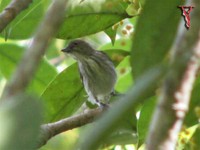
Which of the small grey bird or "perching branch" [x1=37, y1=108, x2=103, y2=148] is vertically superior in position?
"perching branch" [x1=37, y1=108, x2=103, y2=148]

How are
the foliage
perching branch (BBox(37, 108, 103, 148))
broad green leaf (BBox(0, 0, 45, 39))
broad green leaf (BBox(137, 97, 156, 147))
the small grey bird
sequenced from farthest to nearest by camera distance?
the small grey bird, broad green leaf (BBox(0, 0, 45, 39)), perching branch (BBox(37, 108, 103, 148)), broad green leaf (BBox(137, 97, 156, 147)), the foliage

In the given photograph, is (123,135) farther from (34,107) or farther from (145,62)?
(34,107)

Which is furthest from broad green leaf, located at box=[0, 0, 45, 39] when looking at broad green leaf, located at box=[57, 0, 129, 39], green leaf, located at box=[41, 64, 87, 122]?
green leaf, located at box=[41, 64, 87, 122]

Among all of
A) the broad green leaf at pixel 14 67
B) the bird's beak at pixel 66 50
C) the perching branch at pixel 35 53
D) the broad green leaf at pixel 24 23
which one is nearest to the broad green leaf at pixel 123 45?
the broad green leaf at pixel 14 67

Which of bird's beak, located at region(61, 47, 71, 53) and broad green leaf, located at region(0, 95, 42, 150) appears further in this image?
bird's beak, located at region(61, 47, 71, 53)

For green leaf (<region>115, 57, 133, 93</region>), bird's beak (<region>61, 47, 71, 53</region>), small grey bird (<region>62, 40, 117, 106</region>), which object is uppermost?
green leaf (<region>115, 57, 133, 93</region>)

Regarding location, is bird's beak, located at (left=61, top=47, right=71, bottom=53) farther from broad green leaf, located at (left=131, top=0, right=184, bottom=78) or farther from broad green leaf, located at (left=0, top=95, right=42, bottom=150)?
broad green leaf, located at (left=0, top=95, right=42, bottom=150)

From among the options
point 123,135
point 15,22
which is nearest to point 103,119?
point 123,135
